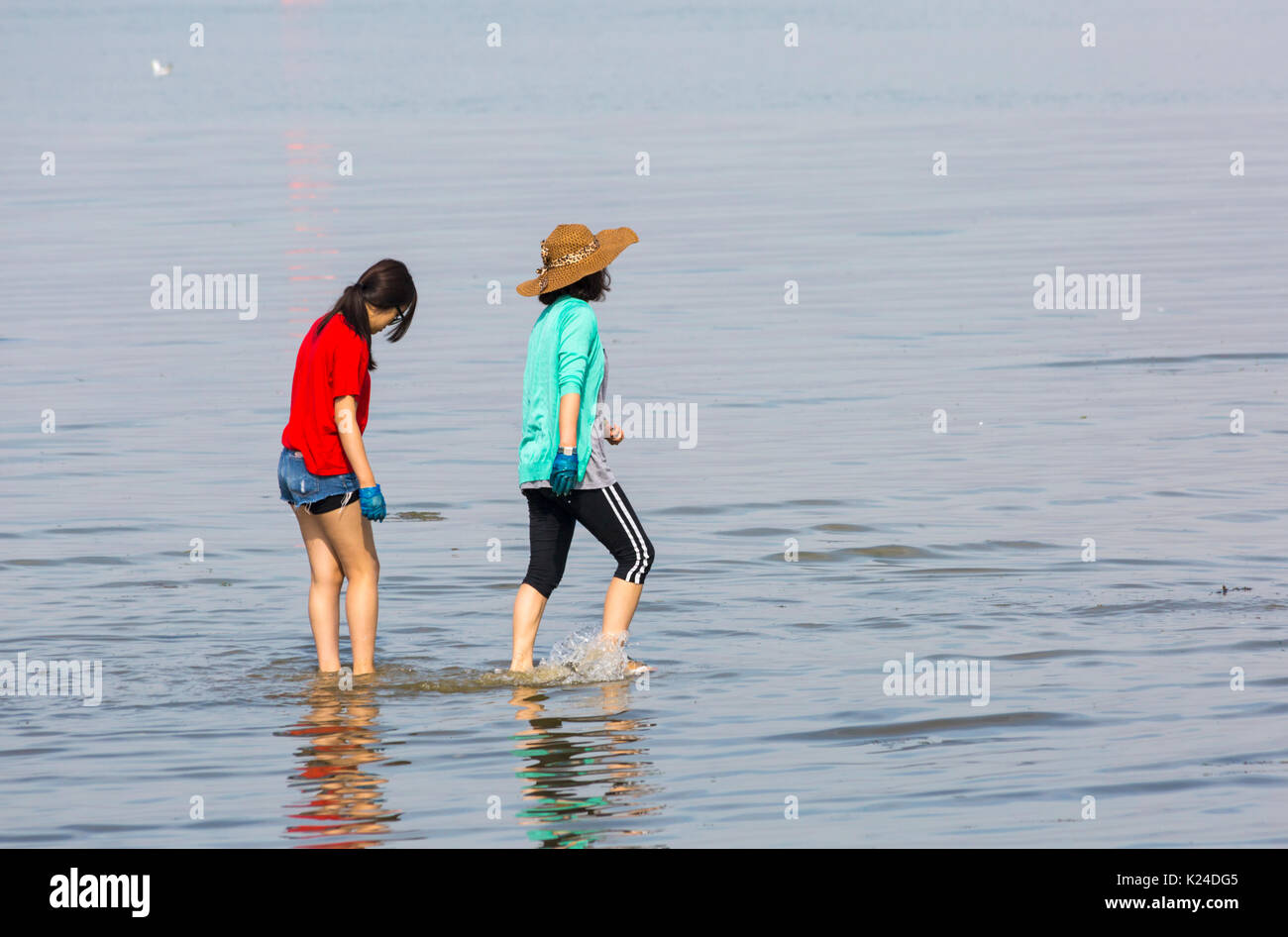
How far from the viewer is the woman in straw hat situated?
7.92 meters

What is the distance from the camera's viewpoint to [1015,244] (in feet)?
69.3

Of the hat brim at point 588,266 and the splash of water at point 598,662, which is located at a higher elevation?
the hat brim at point 588,266

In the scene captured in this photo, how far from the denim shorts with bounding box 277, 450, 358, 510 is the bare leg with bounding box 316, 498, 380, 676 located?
0.24 ft

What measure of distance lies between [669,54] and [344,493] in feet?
156

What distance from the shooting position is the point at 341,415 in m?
7.77

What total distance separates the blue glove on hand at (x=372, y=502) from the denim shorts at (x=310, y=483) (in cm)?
8

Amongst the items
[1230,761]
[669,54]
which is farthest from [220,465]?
[669,54]

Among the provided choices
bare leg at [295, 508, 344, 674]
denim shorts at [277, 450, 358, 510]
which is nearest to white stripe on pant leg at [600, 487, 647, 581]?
denim shorts at [277, 450, 358, 510]

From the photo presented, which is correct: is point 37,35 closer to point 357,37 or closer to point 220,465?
point 357,37

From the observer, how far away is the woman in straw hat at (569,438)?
26.0 ft

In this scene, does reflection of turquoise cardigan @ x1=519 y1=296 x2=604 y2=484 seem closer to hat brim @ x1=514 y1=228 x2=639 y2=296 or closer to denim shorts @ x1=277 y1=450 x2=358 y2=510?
hat brim @ x1=514 y1=228 x2=639 y2=296

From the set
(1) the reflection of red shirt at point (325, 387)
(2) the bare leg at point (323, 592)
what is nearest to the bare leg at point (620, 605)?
(2) the bare leg at point (323, 592)

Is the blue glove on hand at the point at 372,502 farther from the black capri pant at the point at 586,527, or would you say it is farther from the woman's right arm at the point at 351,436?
the black capri pant at the point at 586,527

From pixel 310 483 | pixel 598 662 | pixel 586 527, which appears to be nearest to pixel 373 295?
pixel 310 483
